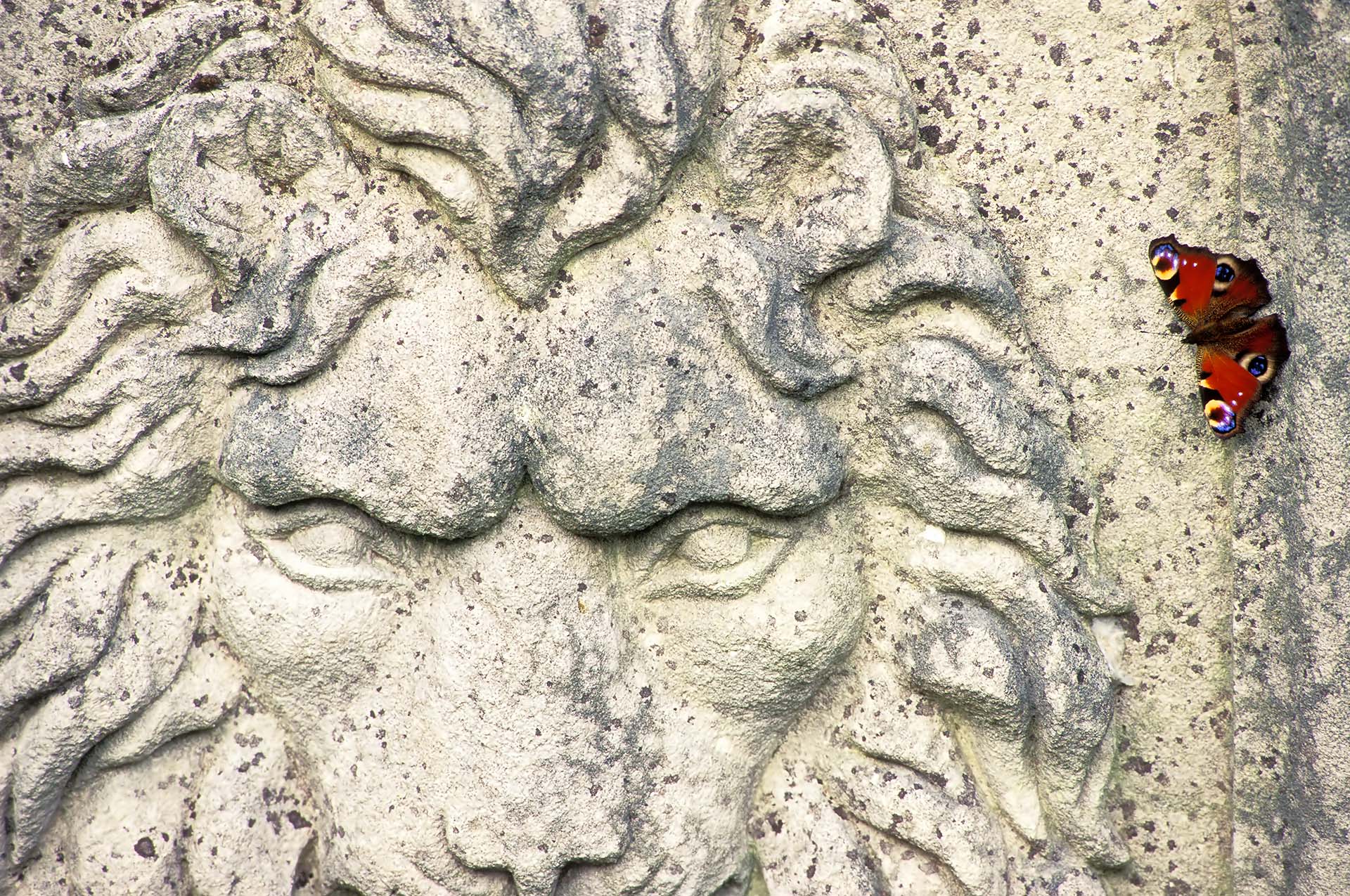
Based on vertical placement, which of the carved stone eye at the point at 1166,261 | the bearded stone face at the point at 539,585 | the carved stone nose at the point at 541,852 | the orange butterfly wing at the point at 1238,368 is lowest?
the carved stone nose at the point at 541,852

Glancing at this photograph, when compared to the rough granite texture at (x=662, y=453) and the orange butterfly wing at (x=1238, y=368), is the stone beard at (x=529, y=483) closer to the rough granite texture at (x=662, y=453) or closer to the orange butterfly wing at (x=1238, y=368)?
the rough granite texture at (x=662, y=453)

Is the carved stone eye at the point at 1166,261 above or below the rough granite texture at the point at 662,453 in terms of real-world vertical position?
above

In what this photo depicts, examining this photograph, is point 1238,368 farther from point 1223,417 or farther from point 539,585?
point 539,585

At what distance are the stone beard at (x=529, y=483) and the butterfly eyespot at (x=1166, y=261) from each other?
18 cm

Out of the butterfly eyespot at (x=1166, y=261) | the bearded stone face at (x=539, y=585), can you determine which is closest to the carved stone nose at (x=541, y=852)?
the bearded stone face at (x=539, y=585)

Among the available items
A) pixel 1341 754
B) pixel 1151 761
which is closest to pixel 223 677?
pixel 1151 761

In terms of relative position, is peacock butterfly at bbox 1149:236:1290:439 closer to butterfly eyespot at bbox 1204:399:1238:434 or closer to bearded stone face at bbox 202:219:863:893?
butterfly eyespot at bbox 1204:399:1238:434

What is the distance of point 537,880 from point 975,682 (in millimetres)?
633

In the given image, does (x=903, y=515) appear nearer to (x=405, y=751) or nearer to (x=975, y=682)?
(x=975, y=682)

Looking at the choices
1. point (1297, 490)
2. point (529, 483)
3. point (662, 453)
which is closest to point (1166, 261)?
point (1297, 490)

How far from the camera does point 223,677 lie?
1.49 m

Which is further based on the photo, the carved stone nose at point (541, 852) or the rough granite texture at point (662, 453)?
the carved stone nose at point (541, 852)

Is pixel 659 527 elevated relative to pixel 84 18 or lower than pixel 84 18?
lower

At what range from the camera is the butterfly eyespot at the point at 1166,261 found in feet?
4.53
